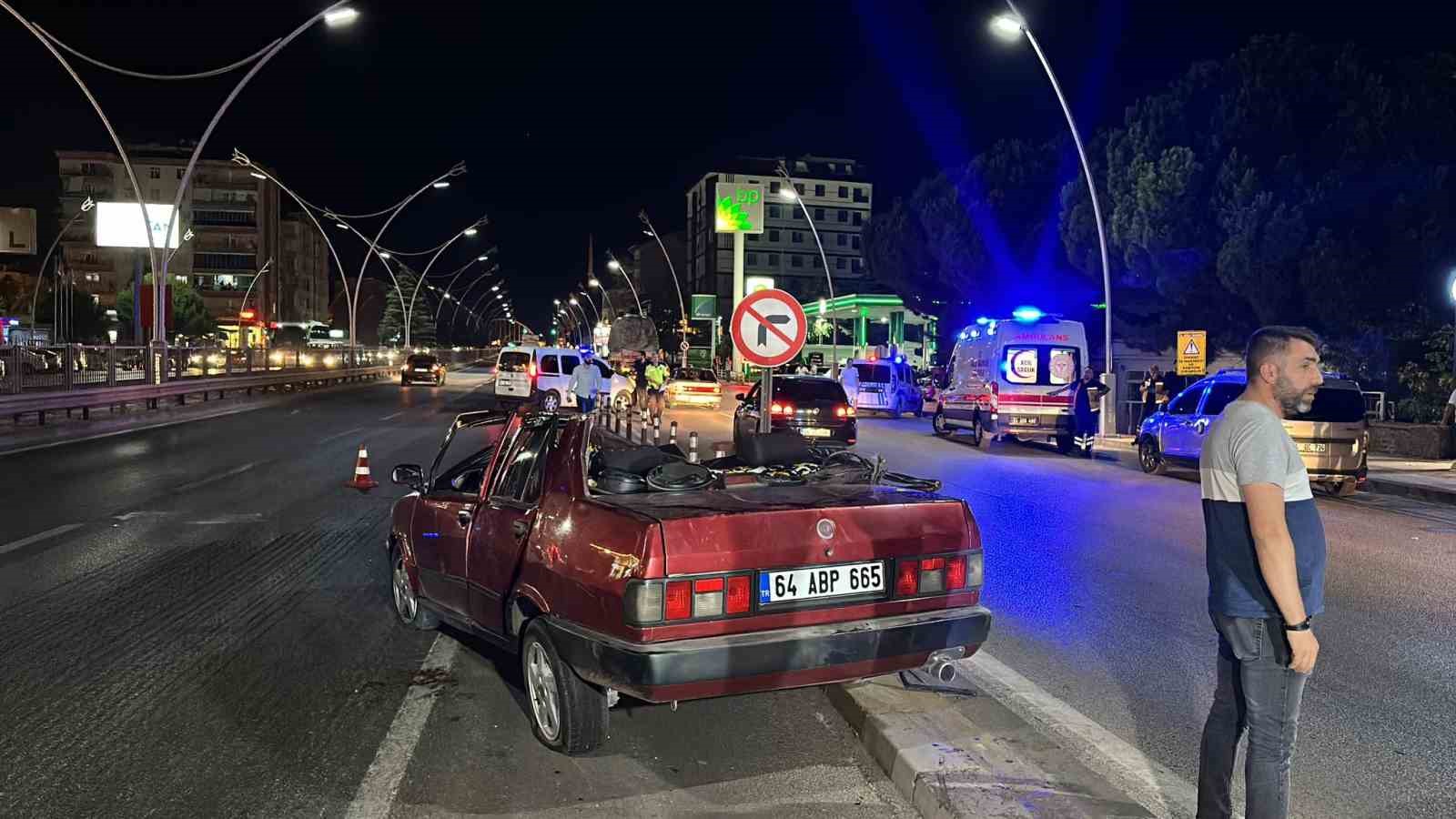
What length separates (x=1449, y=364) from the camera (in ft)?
74.5

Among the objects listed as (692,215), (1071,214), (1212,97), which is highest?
(692,215)

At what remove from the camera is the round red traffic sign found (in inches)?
379

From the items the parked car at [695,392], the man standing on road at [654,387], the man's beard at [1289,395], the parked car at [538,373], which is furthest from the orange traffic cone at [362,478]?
the parked car at [695,392]

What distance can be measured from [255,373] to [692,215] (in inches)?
3764

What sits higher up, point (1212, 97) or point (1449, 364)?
point (1212, 97)

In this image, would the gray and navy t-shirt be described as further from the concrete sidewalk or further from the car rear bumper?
the car rear bumper

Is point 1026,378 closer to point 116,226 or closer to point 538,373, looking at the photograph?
point 538,373

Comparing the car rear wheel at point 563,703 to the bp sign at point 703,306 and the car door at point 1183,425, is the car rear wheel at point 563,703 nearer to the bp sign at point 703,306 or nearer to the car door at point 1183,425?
the car door at point 1183,425

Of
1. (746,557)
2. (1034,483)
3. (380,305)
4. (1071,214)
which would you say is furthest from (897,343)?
(380,305)

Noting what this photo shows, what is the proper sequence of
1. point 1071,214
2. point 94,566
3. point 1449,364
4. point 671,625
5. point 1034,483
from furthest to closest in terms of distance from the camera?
point 1071,214, point 1449,364, point 1034,483, point 94,566, point 671,625

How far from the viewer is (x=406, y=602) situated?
6.92 meters

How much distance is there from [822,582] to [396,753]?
6.52 feet

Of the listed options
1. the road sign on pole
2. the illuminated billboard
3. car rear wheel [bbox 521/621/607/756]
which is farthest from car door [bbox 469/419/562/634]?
the illuminated billboard

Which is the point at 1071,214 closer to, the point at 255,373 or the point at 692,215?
the point at 255,373
